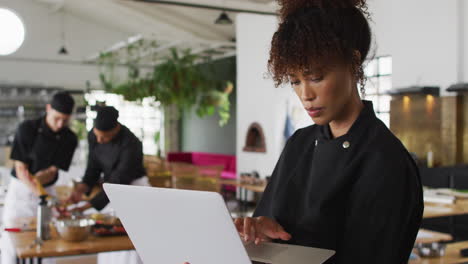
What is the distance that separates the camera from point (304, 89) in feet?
4.15

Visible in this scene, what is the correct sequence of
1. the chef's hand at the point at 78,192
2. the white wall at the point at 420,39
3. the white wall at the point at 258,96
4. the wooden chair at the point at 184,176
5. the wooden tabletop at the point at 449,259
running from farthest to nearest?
the white wall at the point at 258,96, the wooden chair at the point at 184,176, the white wall at the point at 420,39, the chef's hand at the point at 78,192, the wooden tabletop at the point at 449,259

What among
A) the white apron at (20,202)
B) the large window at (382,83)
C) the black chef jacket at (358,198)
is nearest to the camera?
the black chef jacket at (358,198)

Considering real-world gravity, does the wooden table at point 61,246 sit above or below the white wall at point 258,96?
below

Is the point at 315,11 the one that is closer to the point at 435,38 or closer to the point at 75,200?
the point at 75,200

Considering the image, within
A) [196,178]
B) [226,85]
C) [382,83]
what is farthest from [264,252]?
[226,85]

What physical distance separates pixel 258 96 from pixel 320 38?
28.6ft

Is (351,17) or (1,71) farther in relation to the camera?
(1,71)

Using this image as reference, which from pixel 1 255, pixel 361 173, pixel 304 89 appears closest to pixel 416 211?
pixel 361 173

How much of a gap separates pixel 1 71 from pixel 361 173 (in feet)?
48.5

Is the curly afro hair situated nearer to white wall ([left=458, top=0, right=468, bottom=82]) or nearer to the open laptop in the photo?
the open laptop

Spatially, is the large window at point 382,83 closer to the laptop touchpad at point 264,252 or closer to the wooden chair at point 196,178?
the wooden chair at point 196,178

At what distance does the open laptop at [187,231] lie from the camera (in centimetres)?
108

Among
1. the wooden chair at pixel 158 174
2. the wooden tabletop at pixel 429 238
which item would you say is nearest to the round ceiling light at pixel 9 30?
the wooden chair at pixel 158 174

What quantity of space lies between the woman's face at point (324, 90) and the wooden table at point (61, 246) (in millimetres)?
1871
